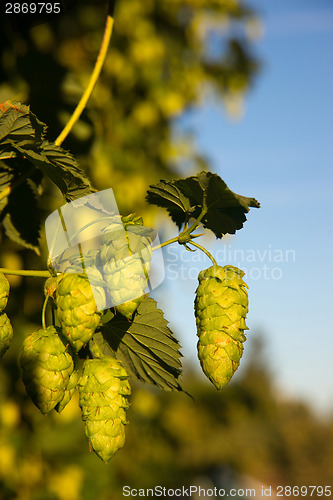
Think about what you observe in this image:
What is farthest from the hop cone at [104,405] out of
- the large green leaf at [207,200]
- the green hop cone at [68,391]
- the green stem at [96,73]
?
the green stem at [96,73]

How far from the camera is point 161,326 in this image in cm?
60

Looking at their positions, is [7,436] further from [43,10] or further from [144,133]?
[144,133]

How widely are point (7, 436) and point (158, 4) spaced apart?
7.47ft

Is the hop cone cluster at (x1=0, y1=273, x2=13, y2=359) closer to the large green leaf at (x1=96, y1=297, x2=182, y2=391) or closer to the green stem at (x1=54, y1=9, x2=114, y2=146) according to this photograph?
the large green leaf at (x1=96, y1=297, x2=182, y2=391)

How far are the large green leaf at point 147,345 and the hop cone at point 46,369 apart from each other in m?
A: 0.09

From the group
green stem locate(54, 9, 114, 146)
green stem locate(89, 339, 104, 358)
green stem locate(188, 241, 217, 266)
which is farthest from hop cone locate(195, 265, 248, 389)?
green stem locate(54, 9, 114, 146)

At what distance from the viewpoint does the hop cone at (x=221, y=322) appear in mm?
535

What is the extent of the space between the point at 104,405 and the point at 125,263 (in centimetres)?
16

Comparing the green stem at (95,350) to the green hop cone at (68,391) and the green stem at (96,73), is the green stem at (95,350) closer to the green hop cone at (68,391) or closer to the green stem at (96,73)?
the green hop cone at (68,391)

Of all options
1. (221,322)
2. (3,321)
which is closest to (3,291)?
(3,321)

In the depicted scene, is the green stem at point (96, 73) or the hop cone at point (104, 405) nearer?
the hop cone at point (104, 405)

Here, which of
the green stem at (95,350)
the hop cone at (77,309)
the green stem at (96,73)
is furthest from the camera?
the green stem at (96,73)

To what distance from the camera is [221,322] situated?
A: 0.55m

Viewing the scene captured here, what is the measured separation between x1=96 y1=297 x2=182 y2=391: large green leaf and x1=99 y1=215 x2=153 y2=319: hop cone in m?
0.11
